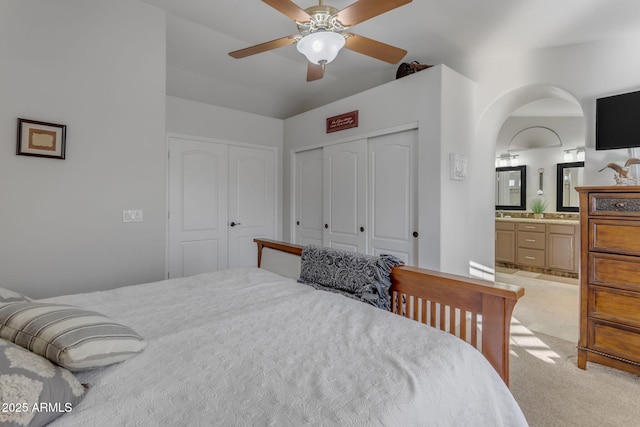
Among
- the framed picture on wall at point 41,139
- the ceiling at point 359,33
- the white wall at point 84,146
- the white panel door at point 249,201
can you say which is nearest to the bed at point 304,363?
the white wall at point 84,146

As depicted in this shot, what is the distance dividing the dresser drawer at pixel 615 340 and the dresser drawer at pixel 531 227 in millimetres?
3180

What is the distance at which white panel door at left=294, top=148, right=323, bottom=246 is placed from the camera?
4184mm

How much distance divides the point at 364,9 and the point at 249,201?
3.01 m

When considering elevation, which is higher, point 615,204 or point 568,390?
point 615,204

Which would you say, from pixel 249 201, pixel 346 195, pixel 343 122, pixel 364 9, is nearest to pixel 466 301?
pixel 364 9

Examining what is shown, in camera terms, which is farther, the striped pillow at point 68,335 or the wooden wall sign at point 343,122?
the wooden wall sign at point 343,122

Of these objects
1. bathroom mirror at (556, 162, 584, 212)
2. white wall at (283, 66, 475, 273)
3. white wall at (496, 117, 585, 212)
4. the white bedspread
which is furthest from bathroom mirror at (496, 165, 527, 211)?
the white bedspread

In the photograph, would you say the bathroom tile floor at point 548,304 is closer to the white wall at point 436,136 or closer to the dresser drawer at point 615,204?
the white wall at point 436,136

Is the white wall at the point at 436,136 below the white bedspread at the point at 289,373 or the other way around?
the other way around

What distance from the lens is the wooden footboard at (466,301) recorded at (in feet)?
4.28

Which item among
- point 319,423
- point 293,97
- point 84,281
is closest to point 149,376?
point 319,423

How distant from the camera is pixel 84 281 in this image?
247cm

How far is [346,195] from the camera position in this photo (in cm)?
377

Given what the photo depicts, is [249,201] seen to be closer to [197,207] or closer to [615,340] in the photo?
[197,207]
